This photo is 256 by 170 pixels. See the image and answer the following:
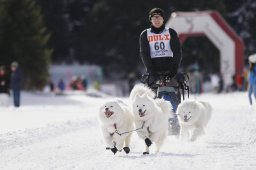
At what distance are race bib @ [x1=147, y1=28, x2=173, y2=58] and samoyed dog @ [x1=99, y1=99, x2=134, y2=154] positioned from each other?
3.95ft

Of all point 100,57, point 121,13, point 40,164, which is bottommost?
point 40,164

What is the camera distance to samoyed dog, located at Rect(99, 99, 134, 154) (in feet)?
27.6

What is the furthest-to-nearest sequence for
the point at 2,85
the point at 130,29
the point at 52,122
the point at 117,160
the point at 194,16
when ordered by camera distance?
the point at 130,29
the point at 194,16
the point at 2,85
the point at 52,122
the point at 117,160

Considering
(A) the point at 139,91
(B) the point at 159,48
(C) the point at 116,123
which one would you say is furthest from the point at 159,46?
(C) the point at 116,123

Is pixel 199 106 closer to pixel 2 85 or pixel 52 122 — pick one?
Result: pixel 52 122

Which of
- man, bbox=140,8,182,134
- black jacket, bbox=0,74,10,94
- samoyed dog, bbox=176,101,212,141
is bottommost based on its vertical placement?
samoyed dog, bbox=176,101,212,141

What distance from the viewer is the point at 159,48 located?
957cm

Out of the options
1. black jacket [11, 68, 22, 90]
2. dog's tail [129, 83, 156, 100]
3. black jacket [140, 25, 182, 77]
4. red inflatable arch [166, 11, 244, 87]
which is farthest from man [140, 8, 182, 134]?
red inflatable arch [166, 11, 244, 87]

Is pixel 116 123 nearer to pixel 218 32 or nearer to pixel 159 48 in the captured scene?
pixel 159 48

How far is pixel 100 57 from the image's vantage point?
201 feet

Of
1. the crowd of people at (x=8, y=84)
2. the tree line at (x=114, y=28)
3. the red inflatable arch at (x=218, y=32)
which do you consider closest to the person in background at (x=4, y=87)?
the crowd of people at (x=8, y=84)

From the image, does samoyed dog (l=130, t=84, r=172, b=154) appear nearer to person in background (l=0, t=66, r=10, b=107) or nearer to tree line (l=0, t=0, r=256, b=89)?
person in background (l=0, t=66, r=10, b=107)

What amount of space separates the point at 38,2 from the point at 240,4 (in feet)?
62.9

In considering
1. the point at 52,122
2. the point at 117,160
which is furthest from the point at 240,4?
the point at 117,160
